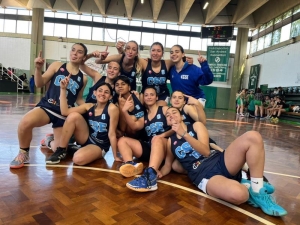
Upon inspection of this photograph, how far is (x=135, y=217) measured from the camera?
1.64 m

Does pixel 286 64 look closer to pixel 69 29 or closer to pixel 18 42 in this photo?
pixel 69 29

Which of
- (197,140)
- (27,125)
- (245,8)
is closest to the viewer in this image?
(197,140)

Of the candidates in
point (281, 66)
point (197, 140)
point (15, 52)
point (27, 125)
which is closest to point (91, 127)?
point (27, 125)

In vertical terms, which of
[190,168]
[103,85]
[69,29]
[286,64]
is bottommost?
[190,168]

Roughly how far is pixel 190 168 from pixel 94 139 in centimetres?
120

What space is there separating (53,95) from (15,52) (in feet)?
57.3

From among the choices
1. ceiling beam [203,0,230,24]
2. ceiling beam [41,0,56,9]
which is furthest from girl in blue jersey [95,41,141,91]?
ceiling beam [41,0,56,9]

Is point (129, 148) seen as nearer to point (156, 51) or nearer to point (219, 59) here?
point (156, 51)

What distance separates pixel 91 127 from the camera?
2857 mm

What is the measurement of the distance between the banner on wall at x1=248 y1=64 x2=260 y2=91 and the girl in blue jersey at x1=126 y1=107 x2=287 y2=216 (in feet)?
48.5

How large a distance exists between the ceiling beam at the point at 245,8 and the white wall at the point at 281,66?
258 centimetres

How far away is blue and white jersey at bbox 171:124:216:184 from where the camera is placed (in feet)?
7.22

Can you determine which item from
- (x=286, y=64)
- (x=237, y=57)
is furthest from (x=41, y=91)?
(x=286, y=64)

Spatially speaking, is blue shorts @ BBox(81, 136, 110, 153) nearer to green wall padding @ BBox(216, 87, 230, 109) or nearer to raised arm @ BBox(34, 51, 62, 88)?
raised arm @ BBox(34, 51, 62, 88)
